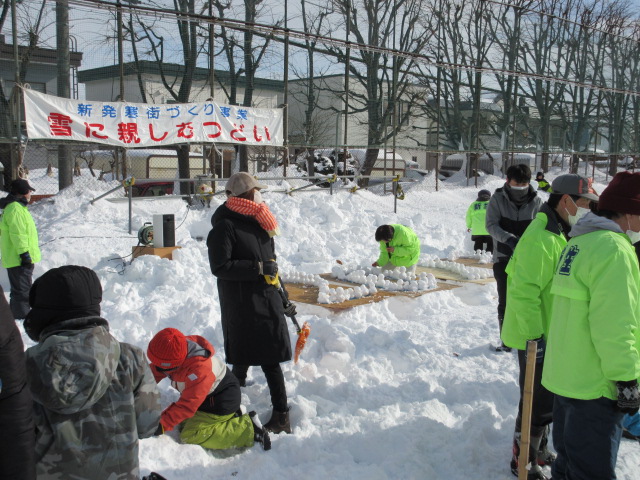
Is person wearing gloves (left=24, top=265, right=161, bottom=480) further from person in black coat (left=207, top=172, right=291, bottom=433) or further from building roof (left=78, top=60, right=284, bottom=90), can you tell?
building roof (left=78, top=60, right=284, bottom=90)

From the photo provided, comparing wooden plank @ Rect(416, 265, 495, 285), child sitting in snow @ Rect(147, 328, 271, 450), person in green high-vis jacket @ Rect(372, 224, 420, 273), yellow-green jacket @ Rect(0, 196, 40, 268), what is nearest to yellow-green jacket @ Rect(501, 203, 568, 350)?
child sitting in snow @ Rect(147, 328, 271, 450)

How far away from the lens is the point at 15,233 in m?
7.16

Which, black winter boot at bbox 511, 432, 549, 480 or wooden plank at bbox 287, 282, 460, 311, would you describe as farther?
wooden plank at bbox 287, 282, 460, 311

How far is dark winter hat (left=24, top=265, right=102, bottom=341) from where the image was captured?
2.11 m

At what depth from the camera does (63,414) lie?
84.0 inches

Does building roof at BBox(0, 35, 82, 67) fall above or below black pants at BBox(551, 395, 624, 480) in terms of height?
above

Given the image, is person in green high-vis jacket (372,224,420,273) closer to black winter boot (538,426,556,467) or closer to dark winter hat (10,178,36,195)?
dark winter hat (10,178,36,195)

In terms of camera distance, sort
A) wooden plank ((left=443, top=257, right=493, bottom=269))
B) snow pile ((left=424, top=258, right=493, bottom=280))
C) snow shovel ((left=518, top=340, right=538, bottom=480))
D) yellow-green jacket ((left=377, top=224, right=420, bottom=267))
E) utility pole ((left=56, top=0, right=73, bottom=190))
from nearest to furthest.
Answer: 1. snow shovel ((left=518, top=340, right=538, bottom=480))
2. yellow-green jacket ((left=377, top=224, right=420, bottom=267))
3. snow pile ((left=424, top=258, right=493, bottom=280))
4. wooden plank ((left=443, top=257, right=493, bottom=269))
5. utility pole ((left=56, top=0, right=73, bottom=190))

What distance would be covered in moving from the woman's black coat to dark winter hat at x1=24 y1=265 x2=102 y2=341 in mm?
1809

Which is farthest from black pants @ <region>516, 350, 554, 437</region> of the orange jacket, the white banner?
the white banner

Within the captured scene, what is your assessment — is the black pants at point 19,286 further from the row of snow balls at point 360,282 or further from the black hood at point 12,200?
the row of snow balls at point 360,282

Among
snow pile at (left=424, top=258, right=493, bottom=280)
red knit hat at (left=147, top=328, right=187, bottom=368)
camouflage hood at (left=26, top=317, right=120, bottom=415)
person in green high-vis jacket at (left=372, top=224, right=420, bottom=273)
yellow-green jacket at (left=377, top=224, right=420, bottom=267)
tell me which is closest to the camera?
camouflage hood at (left=26, top=317, right=120, bottom=415)

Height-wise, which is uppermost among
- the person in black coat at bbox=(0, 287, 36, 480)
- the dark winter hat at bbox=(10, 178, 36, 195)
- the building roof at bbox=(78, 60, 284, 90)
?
the building roof at bbox=(78, 60, 284, 90)

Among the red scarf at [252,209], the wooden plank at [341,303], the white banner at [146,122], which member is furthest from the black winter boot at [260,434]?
the white banner at [146,122]
